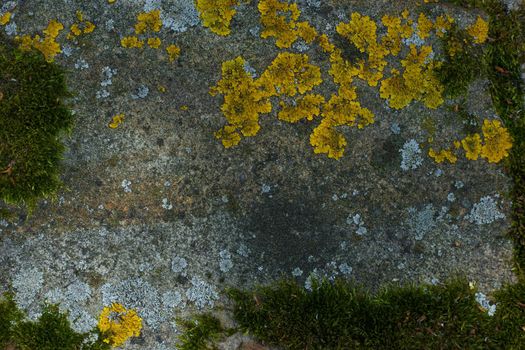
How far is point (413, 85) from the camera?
3199mm

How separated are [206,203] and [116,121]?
2.50 ft

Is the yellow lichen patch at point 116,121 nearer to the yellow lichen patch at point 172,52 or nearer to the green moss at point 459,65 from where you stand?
the yellow lichen patch at point 172,52

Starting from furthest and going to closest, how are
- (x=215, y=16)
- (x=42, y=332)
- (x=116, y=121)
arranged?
(x=215, y=16)
(x=116, y=121)
(x=42, y=332)

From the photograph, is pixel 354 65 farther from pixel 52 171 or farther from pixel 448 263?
pixel 52 171

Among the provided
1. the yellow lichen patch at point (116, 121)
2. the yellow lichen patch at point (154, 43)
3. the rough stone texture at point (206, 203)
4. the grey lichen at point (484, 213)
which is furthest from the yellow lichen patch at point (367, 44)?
the yellow lichen patch at point (116, 121)

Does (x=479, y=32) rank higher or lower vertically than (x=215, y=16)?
higher

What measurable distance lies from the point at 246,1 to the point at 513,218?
218cm

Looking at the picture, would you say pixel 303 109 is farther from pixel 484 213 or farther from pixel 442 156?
pixel 484 213

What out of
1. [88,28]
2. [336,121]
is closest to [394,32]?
[336,121]

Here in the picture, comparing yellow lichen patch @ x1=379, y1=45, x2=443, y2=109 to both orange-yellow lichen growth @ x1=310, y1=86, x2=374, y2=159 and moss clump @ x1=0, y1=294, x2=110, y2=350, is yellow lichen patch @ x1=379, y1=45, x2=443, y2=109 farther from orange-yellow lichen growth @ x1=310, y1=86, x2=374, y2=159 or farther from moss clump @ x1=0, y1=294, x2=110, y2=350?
moss clump @ x1=0, y1=294, x2=110, y2=350

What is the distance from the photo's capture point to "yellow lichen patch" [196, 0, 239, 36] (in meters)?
3.23

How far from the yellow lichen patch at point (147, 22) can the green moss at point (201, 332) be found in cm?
183

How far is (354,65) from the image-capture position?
3.20m

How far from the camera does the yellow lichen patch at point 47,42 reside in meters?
3.15
